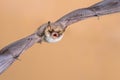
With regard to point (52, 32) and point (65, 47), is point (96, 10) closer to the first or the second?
point (52, 32)

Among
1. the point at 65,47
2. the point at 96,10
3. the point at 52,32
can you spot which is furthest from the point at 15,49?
the point at 65,47

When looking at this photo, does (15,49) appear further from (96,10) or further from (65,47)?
(65,47)

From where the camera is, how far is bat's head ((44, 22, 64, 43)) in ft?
2.24

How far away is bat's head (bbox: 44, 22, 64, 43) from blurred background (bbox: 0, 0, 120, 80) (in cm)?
86

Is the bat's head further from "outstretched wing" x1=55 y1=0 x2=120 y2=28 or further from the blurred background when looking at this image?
the blurred background

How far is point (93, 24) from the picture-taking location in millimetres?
1630

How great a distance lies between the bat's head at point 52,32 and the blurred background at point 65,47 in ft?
2.83

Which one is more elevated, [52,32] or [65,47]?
[65,47]

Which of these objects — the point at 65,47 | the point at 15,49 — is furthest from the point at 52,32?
the point at 65,47

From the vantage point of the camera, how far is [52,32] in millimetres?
695

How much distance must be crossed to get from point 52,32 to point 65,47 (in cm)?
96

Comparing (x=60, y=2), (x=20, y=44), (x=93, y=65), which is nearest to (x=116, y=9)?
(x=20, y=44)

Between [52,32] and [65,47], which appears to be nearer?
[52,32]

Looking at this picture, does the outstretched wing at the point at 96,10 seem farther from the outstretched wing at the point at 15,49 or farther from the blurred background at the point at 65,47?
the blurred background at the point at 65,47
